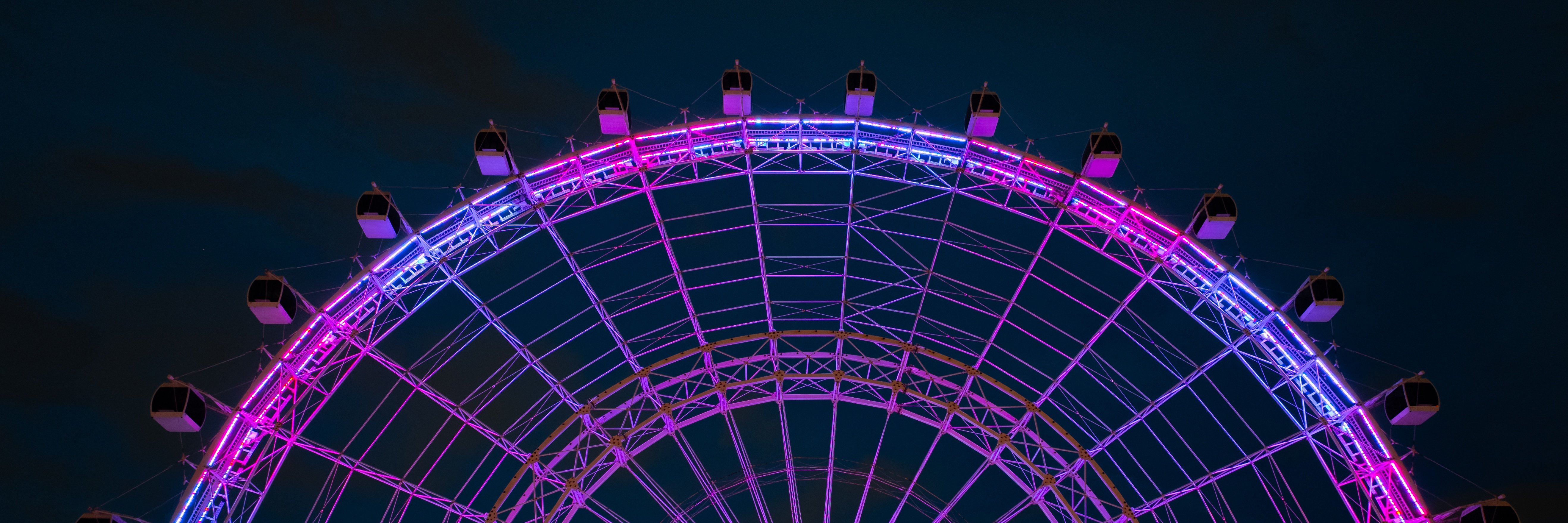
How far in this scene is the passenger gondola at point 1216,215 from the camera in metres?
26.6

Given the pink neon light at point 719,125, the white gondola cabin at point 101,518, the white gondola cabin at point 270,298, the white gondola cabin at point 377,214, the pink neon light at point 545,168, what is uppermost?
the pink neon light at point 719,125

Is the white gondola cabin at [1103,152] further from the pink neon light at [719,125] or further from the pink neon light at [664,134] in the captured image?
the pink neon light at [664,134]

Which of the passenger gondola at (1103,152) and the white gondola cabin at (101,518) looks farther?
the passenger gondola at (1103,152)

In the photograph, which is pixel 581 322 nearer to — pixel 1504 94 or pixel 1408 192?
pixel 1408 192

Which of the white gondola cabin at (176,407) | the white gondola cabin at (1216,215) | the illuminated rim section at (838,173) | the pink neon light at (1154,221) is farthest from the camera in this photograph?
the pink neon light at (1154,221)

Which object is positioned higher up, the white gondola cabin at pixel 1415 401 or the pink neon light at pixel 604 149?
the pink neon light at pixel 604 149

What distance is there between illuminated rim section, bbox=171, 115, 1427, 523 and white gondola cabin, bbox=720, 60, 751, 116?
0.67 metres

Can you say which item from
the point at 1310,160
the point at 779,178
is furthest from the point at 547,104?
the point at 1310,160

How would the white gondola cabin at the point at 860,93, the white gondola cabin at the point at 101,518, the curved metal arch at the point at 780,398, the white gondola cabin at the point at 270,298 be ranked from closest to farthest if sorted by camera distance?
the white gondola cabin at the point at 101,518 < the white gondola cabin at the point at 270,298 < the white gondola cabin at the point at 860,93 < the curved metal arch at the point at 780,398

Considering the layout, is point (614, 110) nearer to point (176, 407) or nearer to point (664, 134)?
point (664, 134)

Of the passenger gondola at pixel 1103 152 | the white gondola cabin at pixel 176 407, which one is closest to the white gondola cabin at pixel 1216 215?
the passenger gondola at pixel 1103 152

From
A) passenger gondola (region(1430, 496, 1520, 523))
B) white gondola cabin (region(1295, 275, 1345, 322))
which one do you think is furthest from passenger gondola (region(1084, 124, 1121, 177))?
passenger gondola (region(1430, 496, 1520, 523))

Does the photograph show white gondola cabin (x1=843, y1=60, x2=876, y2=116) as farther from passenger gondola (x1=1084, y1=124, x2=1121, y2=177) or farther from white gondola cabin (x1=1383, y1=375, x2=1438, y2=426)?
white gondola cabin (x1=1383, y1=375, x2=1438, y2=426)

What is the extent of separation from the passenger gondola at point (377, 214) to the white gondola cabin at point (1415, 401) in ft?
94.6
